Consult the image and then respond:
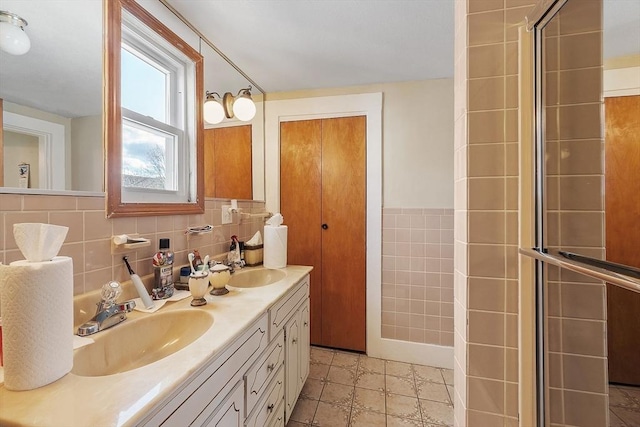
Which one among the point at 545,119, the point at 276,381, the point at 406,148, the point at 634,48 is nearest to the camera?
the point at 634,48

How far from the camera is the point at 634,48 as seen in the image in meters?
0.61

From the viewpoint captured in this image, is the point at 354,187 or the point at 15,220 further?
the point at 354,187

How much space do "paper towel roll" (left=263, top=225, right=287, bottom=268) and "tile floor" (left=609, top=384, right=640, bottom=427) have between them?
1455 millimetres

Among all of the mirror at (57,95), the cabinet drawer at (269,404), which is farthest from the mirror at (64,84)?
the cabinet drawer at (269,404)

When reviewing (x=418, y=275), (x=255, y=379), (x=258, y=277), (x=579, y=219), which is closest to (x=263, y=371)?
(x=255, y=379)

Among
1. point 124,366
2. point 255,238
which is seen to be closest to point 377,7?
point 255,238

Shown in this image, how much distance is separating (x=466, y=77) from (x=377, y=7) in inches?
32.3

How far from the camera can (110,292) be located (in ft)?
2.84

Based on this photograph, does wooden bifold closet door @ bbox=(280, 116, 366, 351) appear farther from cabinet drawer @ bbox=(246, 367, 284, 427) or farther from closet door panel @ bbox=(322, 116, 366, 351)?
cabinet drawer @ bbox=(246, 367, 284, 427)

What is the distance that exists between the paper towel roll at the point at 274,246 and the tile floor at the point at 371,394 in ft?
2.90

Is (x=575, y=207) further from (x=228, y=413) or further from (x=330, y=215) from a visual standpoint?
(x=330, y=215)

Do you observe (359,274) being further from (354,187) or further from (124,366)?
(124,366)

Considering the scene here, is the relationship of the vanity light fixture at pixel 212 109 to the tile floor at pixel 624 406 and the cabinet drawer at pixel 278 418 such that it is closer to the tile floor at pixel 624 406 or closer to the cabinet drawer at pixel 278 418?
the cabinet drawer at pixel 278 418

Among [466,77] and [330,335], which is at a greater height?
[466,77]
